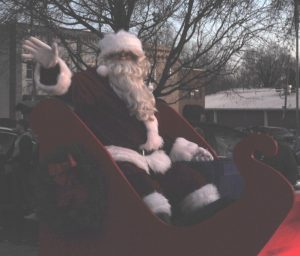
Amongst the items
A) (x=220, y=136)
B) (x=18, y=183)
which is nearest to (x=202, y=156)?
(x=220, y=136)

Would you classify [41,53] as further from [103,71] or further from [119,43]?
[119,43]

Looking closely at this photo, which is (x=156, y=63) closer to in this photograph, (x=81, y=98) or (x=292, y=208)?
(x=81, y=98)

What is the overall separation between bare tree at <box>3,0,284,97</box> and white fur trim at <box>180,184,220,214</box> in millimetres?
5084

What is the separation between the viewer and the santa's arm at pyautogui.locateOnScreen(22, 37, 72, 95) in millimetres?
3545

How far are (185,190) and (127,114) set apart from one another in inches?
23.4

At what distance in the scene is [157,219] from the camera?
10.3 feet

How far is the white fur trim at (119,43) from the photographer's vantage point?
3814 millimetres

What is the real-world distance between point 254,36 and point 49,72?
6.24 m

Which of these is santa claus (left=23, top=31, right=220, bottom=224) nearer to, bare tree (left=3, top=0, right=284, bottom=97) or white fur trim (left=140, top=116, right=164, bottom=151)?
white fur trim (left=140, top=116, right=164, bottom=151)

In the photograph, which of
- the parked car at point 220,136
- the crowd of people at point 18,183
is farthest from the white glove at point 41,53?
the parked car at point 220,136

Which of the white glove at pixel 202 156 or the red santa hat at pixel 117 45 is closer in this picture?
the red santa hat at pixel 117 45

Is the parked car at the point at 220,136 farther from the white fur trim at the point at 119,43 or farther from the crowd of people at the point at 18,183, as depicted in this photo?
the white fur trim at the point at 119,43

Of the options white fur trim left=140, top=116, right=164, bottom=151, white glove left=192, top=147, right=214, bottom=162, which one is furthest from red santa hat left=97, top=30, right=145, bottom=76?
white glove left=192, top=147, right=214, bottom=162

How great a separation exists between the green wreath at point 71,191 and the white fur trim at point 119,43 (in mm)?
788
